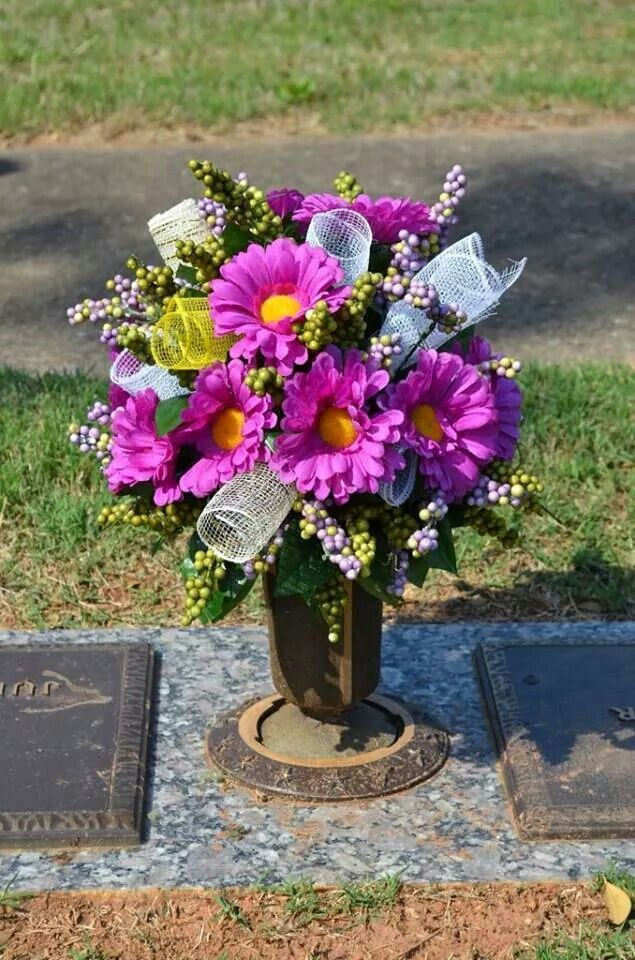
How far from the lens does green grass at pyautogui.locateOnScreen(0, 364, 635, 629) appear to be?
374cm

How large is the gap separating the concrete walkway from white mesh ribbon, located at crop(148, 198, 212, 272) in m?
2.20

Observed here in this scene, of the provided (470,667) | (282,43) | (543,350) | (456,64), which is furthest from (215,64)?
(470,667)

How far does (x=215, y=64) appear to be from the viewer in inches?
295

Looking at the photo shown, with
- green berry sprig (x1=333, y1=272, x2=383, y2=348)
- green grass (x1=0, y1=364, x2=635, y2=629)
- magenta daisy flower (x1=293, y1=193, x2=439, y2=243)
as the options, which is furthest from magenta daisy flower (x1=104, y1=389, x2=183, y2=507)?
green grass (x1=0, y1=364, x2=635, y2=629)

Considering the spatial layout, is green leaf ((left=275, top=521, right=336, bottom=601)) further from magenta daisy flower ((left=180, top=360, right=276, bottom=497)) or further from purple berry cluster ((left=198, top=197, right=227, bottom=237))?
purple berry cluster ((left=198, top=197, right=227, bottom=237))

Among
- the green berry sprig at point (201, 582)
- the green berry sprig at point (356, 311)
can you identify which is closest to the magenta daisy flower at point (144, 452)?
the green berry sprig at point (201, 582)

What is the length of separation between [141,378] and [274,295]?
0.32 metres

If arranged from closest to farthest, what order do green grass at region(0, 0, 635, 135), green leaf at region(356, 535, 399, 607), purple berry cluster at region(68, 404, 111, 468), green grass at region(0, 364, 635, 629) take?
green leaf at region(356, 535, 399, 607), purple berry cluster at region(68, 404, 111, 468), green grass at region(0, 364, 635, 629), green grass at region(0, 0, 635, 135)

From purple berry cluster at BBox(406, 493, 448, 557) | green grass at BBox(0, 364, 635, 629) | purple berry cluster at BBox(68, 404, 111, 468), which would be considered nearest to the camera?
purple berry cluster at BBox(406, 493, 448, 557)

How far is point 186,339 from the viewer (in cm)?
253

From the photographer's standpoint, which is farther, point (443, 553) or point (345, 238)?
point (443, 553)

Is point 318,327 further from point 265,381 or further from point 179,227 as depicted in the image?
point 179,227

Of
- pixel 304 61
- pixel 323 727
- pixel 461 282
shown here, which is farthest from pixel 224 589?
pixel 304 61

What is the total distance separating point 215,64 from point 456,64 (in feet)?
3.96
